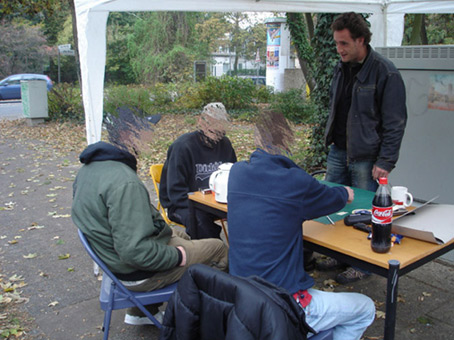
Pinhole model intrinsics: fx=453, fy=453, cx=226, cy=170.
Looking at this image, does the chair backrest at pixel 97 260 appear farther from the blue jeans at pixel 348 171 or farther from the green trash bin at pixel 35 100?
the green trash bin at pixel 35 100

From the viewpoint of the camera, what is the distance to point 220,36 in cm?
3812

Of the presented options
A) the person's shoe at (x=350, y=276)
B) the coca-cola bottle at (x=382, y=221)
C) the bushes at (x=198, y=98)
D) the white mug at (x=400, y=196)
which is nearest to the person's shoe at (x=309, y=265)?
the person's shoe at (x=350, y=276)

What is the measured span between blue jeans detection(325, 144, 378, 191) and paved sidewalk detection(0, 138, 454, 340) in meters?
Answer: 0.83

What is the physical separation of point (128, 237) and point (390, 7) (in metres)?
3.99

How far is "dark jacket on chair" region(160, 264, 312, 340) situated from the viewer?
148 cm

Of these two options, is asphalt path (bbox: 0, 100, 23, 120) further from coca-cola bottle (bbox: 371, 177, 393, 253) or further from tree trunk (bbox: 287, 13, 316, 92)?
coca-cola bottle (bbox: 371, 177, 393, 253)

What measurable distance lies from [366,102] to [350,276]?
4.73ft


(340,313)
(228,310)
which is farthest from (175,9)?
(228,310)

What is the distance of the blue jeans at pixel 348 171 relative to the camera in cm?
358

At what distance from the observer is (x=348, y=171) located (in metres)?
3.78

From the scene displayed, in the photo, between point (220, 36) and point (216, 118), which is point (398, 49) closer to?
point (216, 118)

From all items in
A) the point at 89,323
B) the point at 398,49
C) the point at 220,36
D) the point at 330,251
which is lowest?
the point at 89,323

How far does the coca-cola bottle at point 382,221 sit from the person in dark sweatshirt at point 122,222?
114cm

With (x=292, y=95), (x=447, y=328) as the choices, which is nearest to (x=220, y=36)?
(x=292, y=95)
